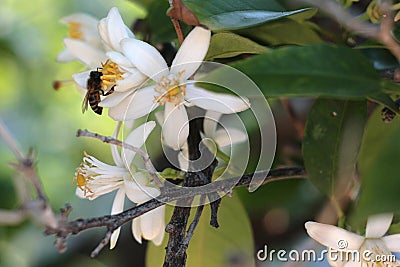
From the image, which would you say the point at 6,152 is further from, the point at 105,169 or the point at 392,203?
the point at 392,203

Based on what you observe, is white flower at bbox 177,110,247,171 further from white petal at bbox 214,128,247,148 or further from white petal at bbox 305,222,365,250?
white petal at bbox 305,222,365,250

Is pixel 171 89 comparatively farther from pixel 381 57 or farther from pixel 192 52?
pixel 381 57

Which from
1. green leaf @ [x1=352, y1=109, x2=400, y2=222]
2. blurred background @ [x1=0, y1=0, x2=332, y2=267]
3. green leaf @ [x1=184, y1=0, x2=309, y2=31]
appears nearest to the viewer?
green leaf @ [x1=352, y1=109, x2=400, y2=222]

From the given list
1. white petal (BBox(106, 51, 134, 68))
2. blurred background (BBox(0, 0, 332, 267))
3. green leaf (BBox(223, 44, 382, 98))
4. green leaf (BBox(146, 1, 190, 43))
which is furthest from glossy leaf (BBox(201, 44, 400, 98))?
blurred background (BBox(0, 0, 332, 267))

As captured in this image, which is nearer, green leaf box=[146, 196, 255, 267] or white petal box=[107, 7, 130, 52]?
white petal box=[107, 7, 130, 52]

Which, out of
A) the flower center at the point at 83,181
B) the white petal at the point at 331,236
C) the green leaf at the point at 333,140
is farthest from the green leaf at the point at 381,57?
the flower center at the point at 83,181
